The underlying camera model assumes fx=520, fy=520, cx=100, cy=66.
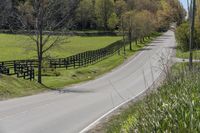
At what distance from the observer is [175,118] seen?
687 centimetres

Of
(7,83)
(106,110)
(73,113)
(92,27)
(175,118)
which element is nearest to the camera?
(175,118)

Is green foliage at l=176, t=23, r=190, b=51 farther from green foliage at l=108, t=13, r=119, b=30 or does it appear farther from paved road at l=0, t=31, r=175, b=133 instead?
green foliage at l=108, t=13, r=119, b=30

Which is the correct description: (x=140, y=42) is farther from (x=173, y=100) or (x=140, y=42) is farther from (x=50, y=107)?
(x=173, y=100)

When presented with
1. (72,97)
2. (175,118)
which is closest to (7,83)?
(72,97)

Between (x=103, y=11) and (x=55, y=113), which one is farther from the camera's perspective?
(x=103, y=11)

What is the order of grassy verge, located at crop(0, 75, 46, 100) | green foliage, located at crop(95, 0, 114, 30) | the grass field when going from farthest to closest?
green foliage, located at crop(95, 0, 114, 30) → the grass field → grassy verge, located at crop(0, 75, 46, 100)

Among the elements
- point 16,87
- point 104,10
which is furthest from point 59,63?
point 104,10

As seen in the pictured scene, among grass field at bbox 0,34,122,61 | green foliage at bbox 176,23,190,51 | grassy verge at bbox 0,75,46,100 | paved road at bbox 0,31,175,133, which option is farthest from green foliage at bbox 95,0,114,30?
paved road at bbox 0,31,175,133

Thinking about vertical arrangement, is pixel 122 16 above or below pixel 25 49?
above

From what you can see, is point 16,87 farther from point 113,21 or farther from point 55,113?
point 113,21

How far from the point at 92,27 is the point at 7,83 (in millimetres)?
151498

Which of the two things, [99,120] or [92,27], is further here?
[92,27]

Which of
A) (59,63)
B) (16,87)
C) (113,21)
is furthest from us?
(113,21)

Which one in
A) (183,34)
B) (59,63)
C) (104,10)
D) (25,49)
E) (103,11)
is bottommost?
(59,63)
